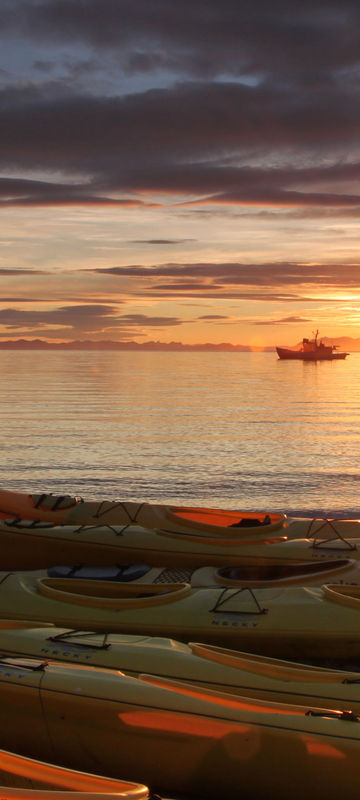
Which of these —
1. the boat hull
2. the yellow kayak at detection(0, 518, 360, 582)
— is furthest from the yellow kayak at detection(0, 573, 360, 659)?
the boat hull

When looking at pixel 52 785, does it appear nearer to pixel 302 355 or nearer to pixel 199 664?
pixel 199 664

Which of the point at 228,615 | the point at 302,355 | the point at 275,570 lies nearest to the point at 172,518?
the point at 275,570

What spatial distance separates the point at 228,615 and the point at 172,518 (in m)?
3.93

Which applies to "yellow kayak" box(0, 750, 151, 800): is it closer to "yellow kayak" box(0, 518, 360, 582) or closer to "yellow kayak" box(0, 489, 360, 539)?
"yellow kayak" box(0, 518, 360, 582)

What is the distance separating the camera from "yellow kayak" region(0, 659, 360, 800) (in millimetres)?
5559

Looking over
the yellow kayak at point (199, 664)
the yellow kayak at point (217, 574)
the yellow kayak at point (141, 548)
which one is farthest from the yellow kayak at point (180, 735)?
the yellow kayak at point (141, 548)

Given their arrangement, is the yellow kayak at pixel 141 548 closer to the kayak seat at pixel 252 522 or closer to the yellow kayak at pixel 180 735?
the kayak seat at pixel 252 522

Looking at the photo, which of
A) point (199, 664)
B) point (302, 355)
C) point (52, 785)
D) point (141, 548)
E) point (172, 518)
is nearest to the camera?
point (52, 785)

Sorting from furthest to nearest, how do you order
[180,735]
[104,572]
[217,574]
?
1. [104,572]
2. [217,574]
3. [180,735]

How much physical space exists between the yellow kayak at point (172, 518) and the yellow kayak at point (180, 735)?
5.54 meters

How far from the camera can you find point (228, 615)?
8609 mm

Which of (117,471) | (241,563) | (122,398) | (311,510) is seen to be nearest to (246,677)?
(241,563)

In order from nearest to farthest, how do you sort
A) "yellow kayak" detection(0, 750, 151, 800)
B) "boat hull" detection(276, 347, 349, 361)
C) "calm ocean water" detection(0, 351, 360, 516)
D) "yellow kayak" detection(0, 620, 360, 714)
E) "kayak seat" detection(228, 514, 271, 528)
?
"yellow kayak" detection(0, 750, 151, 800)
"yellow kayak" detection(0, 620, 360, 714)
"kayak seat" detection(228, 514, 271, 528)
"calm ocean water" detection(0, 351, 360, 516)
"boat hull" detection(276, 347, 349, 361)

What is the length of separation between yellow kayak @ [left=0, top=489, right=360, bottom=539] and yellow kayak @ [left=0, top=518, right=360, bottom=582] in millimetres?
255
